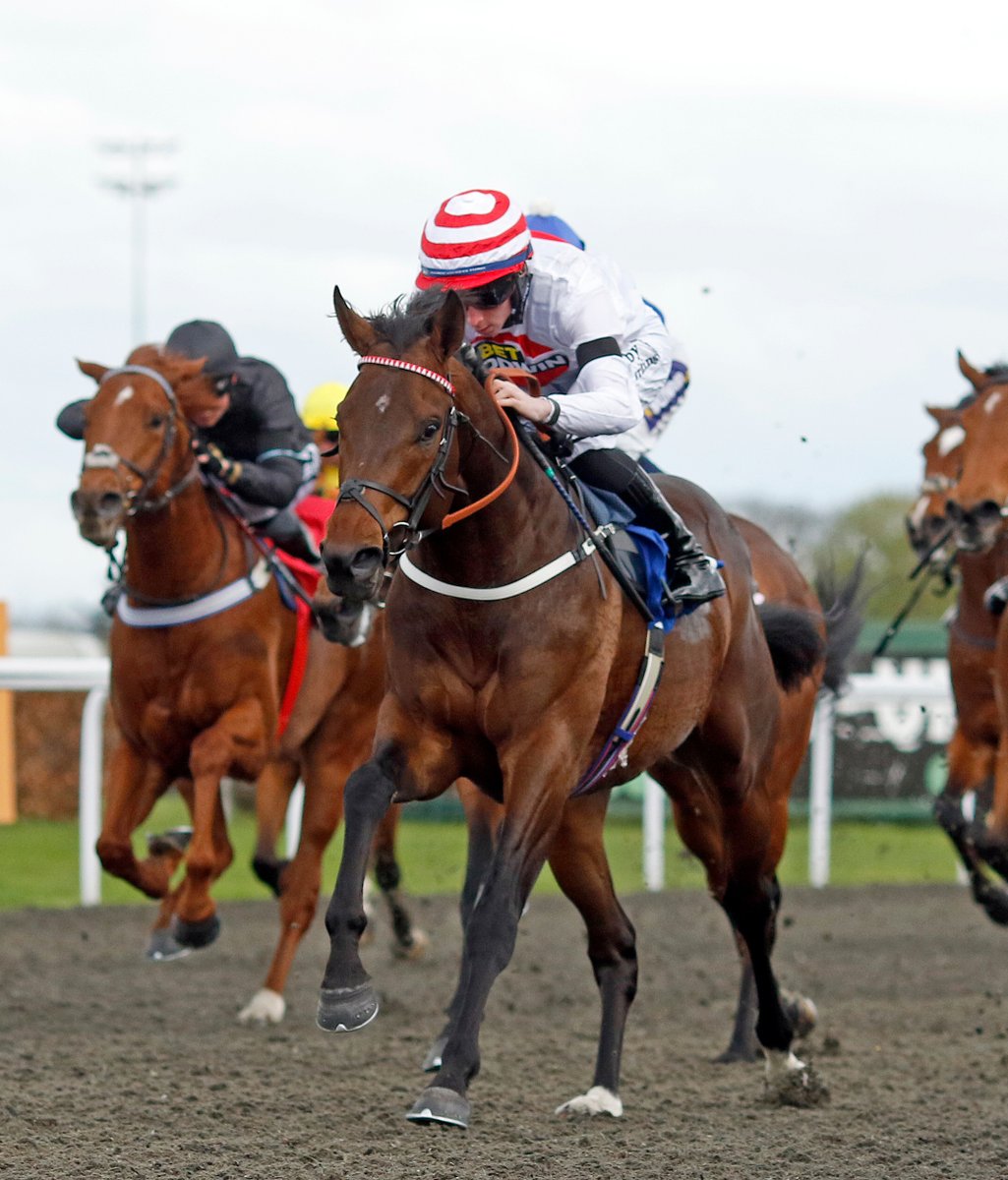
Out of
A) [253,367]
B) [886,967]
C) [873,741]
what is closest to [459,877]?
[873,741]

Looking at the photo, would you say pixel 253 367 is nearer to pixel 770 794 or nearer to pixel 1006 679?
pixel 770 794

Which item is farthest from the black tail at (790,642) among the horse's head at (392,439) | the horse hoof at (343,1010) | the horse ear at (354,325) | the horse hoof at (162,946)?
the horse hoof at (162,946)

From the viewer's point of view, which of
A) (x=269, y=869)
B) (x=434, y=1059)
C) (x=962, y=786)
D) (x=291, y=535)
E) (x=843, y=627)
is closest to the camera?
(x=434, y=1059)

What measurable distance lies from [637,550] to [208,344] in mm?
2551

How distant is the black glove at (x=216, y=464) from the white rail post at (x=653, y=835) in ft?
13.4

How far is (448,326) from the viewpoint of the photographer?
393 centimetres

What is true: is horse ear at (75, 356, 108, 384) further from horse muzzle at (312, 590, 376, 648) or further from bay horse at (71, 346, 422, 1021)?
horse muzzle at (312, 590, 376, 648)

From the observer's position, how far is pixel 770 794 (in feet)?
19.6

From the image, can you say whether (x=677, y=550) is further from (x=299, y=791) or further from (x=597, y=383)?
(x=299, y=791)

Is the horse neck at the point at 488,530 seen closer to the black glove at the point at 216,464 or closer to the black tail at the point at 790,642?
the black tail at the point at 790,642

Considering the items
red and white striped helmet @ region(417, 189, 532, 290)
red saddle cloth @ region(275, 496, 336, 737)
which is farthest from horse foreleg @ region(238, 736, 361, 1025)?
red and white striped helmet @ region(417, 189, 532, 290)

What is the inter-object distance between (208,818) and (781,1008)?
1981mm

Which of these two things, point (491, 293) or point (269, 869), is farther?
point (269, 869)

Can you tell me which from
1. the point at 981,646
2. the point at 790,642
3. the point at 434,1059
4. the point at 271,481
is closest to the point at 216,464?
the point at 271,481
